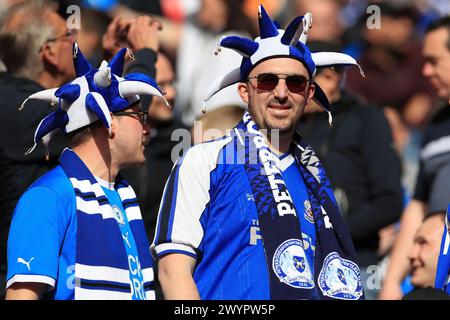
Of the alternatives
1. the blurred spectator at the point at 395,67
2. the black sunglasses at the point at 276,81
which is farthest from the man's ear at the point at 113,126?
the blurred spectator at the point at 395,67

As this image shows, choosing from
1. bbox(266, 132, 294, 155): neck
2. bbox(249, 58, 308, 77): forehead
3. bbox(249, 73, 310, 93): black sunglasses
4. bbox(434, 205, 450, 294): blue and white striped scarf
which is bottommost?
bbox(434, 205, 450, 294): blue and white striped scarf

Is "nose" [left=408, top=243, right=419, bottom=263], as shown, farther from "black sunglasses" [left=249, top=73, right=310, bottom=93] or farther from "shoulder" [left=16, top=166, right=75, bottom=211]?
"shoulder" [left=16, top=166, right=75, bottom=211]

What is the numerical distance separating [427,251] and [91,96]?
266cm

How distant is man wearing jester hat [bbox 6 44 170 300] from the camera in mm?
5539

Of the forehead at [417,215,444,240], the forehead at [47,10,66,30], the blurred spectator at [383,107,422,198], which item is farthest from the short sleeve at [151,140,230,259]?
the blurred spectator at [383,107,422,198]

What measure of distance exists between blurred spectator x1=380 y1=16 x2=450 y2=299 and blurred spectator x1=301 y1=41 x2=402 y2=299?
0.13m

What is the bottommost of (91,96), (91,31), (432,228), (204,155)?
(204,155)

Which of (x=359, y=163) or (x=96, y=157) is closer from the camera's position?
(x=96, y=157)

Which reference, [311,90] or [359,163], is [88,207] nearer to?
[311,90]

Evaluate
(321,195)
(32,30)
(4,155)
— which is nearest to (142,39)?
(32,30)

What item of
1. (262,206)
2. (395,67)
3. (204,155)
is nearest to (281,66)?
(204,155)

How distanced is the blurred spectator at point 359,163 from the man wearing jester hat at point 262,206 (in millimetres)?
2077

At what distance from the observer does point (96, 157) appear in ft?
19.8

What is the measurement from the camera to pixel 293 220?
5.93 m
